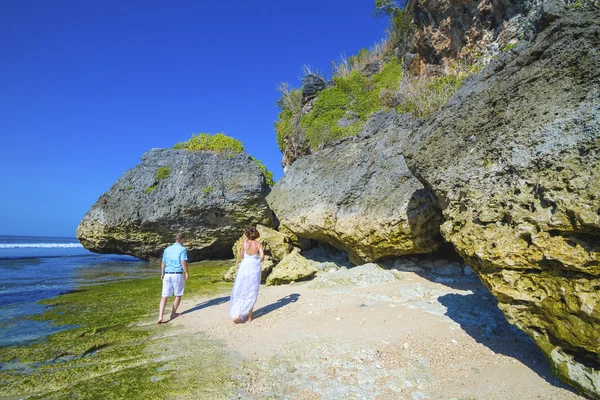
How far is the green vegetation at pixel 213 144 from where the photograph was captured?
1955 cm

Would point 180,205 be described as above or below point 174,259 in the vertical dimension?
above

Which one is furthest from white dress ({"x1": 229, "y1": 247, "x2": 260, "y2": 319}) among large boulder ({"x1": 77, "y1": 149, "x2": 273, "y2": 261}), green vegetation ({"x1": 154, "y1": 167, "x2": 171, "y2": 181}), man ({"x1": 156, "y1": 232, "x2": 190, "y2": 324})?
green vegetation ({"x1": 154, "y1": 167, "x2": 171, "y2": 181})

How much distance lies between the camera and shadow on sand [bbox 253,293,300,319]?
707 centimetres

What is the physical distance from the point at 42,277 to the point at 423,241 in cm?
1562

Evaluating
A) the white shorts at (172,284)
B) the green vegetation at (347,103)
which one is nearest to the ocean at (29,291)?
the white shorts at (172,284)

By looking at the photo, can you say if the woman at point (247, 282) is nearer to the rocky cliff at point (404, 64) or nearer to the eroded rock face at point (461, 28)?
the rocky cliff at point (404, 64)

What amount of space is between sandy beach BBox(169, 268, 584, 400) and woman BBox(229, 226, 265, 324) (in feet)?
0.92

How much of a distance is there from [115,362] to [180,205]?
41.1 feet

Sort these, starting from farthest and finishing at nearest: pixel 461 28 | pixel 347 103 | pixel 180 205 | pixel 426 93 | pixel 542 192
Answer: pixel 347 103 → pixel 461 28 → pixel 180 205 → pixel 426 93 → pixel 542 192

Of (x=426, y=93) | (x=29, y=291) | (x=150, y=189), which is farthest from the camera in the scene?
(x=150, y=189)

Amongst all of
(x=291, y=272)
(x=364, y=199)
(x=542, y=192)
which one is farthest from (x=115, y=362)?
(x=364, y=199)

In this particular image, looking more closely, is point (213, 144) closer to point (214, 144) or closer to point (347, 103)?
point (214, 144)

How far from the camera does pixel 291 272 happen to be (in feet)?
33.1

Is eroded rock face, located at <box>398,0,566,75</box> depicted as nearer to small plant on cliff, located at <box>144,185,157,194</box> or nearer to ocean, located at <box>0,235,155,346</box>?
small plant on cliff, located at <box>144,185,157,194</box>
